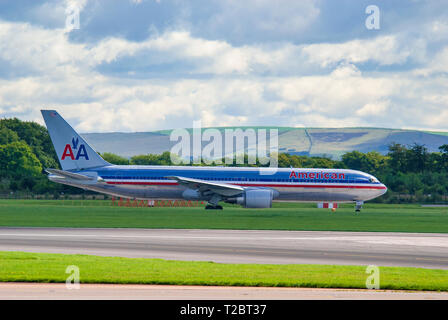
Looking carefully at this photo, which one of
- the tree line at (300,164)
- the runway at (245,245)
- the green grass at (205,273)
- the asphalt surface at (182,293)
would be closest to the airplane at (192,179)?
the runway at (245,245)

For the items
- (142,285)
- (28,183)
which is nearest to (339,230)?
(142,285)

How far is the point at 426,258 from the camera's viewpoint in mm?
23781

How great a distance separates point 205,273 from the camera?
17875 mm

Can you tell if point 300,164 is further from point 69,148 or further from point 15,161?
point 69,148

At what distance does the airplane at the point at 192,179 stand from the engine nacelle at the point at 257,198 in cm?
9

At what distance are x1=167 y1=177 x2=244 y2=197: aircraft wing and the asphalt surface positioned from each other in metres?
41.9

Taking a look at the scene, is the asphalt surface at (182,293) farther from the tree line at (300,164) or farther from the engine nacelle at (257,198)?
the tree line at (300,164)

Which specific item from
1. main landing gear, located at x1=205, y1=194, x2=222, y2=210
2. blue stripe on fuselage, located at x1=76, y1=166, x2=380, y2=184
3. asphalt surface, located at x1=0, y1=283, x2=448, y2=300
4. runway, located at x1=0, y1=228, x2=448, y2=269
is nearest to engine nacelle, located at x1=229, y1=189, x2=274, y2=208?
blue stripe on fuselage, located at x1=76, y1=166, x2=380, y2=184

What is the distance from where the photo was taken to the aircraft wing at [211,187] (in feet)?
190

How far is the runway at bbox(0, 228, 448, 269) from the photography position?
23.0 metres

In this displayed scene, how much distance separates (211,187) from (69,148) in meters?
14.1

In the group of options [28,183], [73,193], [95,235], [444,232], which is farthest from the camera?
[28,183]
